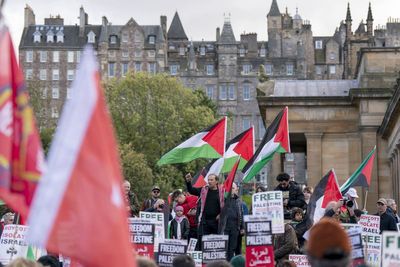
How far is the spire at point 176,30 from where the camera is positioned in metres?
175

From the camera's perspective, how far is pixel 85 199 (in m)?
6.26

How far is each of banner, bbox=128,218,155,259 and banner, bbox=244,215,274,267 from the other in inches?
69.3

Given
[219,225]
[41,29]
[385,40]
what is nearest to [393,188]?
[219,225]

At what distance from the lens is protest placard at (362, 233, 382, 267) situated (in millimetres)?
16123

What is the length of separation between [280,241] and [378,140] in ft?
103

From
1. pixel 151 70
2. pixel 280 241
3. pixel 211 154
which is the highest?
pixel 151 70

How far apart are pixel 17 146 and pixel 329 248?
206 centimetres

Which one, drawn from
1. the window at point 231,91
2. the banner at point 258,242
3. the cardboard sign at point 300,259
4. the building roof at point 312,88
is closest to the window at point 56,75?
the window at point 231,91

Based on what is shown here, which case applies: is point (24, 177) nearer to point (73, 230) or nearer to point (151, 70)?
point (73, 230)

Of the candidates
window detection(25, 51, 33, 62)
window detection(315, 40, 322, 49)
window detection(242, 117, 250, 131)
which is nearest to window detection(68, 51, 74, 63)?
window detection(25, 51, 33, 62)

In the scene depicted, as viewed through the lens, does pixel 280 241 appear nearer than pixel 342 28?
Yes

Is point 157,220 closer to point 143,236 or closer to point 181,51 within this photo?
point 143,236

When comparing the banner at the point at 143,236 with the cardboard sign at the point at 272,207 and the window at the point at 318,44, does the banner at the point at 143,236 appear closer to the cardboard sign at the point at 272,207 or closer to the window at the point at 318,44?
the cardboard sign at the point at 272,207

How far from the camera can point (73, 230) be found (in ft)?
20.6
